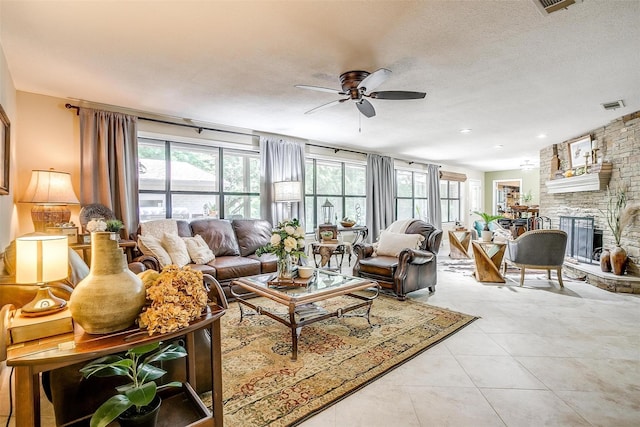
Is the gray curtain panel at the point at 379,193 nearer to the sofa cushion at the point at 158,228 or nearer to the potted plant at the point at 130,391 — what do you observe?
the sofa cushion at the point at 158,228

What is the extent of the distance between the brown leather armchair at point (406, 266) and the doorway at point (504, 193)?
7545 millimetres

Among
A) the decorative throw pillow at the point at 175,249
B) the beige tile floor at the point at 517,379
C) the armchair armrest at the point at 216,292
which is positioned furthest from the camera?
the decorative throw pillow at the point at 175,249

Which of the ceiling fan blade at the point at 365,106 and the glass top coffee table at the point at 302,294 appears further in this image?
the ceiling fan blade at the point at 365,106

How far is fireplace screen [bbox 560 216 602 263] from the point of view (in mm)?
5176

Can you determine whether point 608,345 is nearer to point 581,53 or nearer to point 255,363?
point 581,53

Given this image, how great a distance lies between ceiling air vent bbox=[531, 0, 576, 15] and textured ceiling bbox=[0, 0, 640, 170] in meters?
0.07

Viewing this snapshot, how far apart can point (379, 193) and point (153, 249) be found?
471 centimetres

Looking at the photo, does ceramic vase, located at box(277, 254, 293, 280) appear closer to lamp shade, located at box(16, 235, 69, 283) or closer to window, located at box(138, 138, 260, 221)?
lamp shade, located at box(16, 235, 69, 283)

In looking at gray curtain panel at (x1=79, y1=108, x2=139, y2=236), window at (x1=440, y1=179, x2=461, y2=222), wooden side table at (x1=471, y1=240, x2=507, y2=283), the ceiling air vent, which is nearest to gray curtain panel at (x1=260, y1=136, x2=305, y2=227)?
gray curtain panel at (x1=79, y1=108, x2=139, y2=236)

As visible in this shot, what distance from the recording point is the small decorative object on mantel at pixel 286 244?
9.21ft

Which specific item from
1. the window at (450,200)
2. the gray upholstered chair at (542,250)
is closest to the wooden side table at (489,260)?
the gray upholstered chair at (542,250)

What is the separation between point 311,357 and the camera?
7.88 feet

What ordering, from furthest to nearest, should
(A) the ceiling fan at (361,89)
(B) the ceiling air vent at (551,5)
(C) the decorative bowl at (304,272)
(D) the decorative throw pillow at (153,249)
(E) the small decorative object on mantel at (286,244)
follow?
(D) the decorative throw pillow at (153,249) < (C) the decorative bowl at (304,272) < (E) the small decorative object on mantel at (286,244) < (A) the ceiling fan at (361,89) < (B) the ceiling air vent at (551,5)

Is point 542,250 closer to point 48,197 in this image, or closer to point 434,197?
point 434,197
